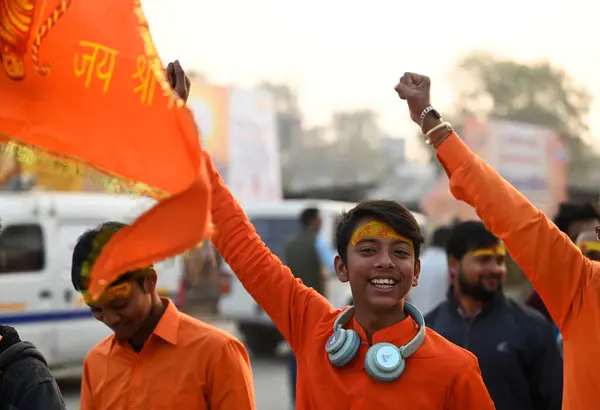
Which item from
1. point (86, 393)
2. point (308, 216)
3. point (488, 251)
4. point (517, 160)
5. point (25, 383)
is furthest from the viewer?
point (517, 160)

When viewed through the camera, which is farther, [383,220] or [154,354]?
[154,354]

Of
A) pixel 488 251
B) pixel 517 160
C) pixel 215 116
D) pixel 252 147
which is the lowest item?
pixel 488 251

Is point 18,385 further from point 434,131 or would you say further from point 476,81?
→ point 476,81

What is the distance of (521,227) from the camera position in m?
2.74

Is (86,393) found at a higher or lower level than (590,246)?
lower

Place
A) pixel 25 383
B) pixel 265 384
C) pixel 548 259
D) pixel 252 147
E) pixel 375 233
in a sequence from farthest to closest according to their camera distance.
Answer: pixel 252 147, pixel 265 384, pixel 375 233, pixel 548 259, pixel 25 383

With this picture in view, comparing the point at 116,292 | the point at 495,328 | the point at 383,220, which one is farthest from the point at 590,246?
the point at 116,292

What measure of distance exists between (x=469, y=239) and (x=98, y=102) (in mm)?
2311

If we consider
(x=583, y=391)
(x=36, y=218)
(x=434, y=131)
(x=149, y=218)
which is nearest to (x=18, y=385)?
(x=149, y=218)

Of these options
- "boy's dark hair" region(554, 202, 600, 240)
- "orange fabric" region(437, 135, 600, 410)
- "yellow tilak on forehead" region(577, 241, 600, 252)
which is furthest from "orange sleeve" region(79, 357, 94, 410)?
"boy's dark hair" region(554, 202, 600, 240)

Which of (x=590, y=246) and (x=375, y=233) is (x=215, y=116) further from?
(x=375, y=233)

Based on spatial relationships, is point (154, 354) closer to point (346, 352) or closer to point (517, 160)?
point (346, 352)

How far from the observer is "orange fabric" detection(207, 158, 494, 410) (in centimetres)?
271

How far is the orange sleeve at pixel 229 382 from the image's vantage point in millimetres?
3123
